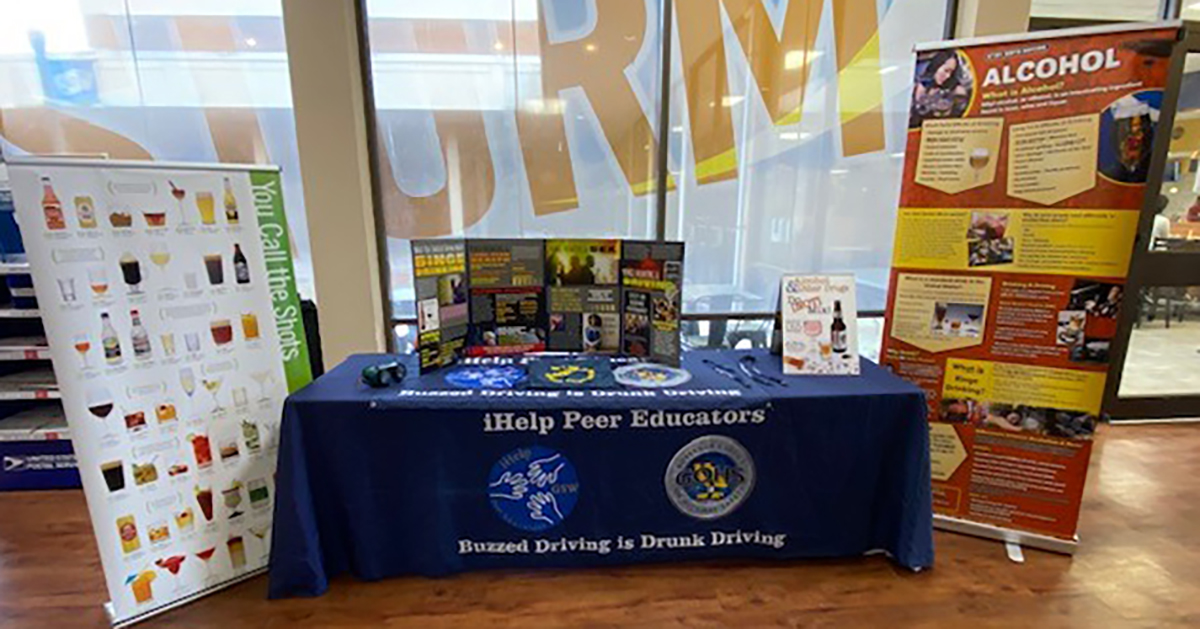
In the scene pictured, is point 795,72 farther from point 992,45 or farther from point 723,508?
point 723,508

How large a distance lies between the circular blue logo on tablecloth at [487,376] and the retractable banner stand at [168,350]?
592 millimetres

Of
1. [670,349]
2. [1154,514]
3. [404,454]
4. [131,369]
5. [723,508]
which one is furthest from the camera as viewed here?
[1154,514]

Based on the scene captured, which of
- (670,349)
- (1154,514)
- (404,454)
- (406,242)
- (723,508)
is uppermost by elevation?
(406,242)

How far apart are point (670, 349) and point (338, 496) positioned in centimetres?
134

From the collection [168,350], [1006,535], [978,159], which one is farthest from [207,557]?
[978,159]

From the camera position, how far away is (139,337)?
1.64m

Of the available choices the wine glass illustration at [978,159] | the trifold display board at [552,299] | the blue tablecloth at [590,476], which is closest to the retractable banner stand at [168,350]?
the blue tablecloth at [590,476]

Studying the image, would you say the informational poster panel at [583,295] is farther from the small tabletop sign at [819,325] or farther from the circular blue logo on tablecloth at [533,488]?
the small tabletop sign at [819,325]

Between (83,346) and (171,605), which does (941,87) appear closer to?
(83,346)

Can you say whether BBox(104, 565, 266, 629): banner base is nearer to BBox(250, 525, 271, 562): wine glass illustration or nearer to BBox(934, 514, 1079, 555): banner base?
BBox(250, 525, 271, 562): wine glass illustration

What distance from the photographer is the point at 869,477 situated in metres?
1.92

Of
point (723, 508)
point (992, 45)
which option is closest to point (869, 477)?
point (723, 508)

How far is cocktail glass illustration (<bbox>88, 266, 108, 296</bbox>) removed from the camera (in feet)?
5.09

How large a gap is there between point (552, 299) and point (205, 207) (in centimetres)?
124
